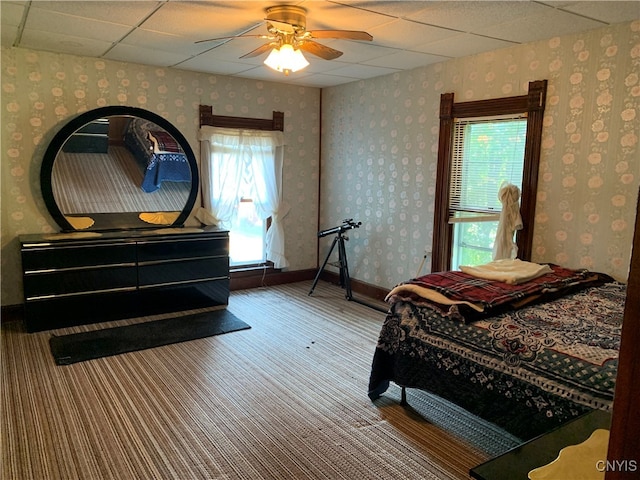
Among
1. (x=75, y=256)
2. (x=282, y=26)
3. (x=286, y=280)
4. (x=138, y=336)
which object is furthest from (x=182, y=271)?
(x=282, y=26)

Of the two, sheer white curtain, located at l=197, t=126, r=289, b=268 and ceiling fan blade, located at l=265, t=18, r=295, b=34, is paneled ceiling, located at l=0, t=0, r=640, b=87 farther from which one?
sheer white curtain, located at l=197, t=126, r=289, b=268

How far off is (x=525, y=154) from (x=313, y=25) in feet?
6.46

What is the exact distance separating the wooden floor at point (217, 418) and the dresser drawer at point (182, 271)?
0.96 m

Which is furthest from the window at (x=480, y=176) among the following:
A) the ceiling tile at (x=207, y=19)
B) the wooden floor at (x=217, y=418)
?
the ceiling tile at (x=207, y=19)

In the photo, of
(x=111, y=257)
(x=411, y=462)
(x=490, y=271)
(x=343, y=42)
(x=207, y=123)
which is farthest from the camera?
(x=207, y=123)

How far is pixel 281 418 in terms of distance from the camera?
2779 mm

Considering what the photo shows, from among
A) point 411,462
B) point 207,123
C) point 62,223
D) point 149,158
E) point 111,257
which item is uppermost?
point 207,123

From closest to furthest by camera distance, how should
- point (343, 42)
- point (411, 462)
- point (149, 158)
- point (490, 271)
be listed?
point (411, 462) → point (490, 271) → point (343, 42) → point (149, 158)

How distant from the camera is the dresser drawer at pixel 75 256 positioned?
394 cm

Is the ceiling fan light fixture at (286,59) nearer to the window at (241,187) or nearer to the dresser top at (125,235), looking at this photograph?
the dresser top at (125,235)

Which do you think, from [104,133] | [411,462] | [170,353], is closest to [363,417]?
[411,462]

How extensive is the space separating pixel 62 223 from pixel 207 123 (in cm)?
182

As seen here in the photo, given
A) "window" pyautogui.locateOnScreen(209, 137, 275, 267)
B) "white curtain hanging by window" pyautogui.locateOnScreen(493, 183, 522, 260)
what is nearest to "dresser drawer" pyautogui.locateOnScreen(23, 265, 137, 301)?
"window" pyautogui.locateOnScreen(209, 137, 275, 267)

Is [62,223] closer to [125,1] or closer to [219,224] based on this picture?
[219,224]
